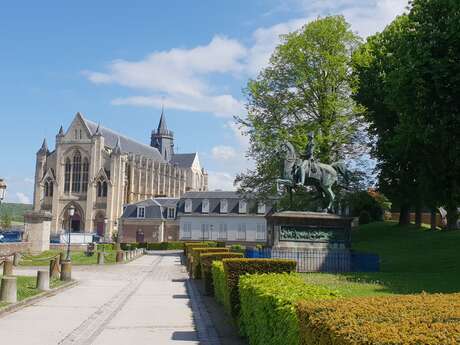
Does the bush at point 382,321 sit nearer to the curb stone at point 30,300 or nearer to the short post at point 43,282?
the curb stone at point 30,300

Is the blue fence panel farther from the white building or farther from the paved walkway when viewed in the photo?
the white building

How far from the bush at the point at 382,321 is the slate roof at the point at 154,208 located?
7461 cm

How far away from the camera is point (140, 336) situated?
10.5 meters

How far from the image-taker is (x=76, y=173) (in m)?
92.6

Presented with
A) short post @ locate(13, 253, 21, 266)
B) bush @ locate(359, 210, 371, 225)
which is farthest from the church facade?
short post @ locate(13, 253, 21, 266)

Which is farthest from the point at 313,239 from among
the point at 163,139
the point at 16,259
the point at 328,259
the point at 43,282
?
the point at 163,139

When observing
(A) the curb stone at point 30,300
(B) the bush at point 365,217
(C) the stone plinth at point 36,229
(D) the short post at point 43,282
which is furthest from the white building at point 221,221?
(D) the short post at point 43,282

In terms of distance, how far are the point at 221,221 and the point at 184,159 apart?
56629 mm

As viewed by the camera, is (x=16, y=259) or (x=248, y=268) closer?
(x=248, y=268)

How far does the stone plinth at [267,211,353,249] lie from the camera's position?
74.9 ft

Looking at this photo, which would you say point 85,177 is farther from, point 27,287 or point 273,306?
point 273,306

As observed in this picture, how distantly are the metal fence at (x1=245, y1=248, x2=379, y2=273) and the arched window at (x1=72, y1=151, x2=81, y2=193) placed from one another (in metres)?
74.2

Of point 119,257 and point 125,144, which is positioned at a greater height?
point 125,144

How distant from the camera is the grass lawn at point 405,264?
52.5 feet
